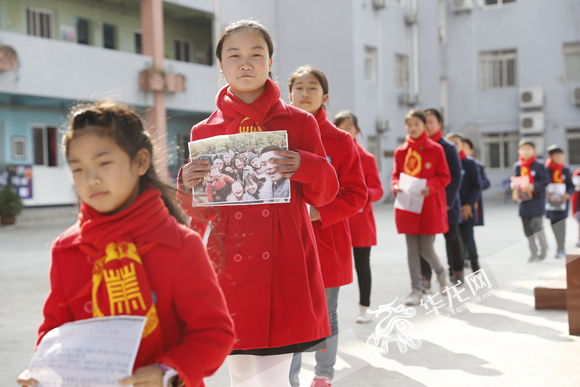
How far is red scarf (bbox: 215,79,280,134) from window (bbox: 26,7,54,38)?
1700 centimetres

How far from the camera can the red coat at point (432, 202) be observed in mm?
5398

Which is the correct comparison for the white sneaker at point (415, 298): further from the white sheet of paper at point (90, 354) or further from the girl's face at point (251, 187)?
the white sheet of paper at point (90, 354)

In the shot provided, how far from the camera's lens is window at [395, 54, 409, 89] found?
22547 mm

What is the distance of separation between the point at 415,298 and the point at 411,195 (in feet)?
2.99

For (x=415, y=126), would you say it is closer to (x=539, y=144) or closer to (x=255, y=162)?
(x=255, y=162)

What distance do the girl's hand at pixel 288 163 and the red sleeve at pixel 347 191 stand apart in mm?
595

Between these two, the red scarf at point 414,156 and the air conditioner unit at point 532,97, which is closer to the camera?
the red scarf at point 414,156

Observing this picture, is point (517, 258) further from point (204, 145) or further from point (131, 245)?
point (131, 245)

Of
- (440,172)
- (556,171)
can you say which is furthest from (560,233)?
(440,172)

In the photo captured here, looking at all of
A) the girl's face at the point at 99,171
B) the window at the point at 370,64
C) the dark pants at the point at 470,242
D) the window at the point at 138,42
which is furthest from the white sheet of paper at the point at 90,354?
the window at the point at 370,64

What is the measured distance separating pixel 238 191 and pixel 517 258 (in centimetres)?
645

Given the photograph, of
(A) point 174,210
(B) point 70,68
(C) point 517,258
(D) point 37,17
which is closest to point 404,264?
(C) point 517,258

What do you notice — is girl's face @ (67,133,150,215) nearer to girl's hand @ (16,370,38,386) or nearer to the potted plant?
girl's hand @ (16,370,38,386)

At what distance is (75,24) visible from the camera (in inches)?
718
